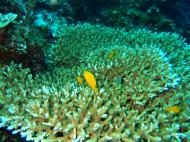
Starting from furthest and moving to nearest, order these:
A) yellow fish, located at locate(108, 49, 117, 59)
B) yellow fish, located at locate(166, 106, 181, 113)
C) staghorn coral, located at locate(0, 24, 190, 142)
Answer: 1. yellow fish, located at locate(108, 49, 117, 59)
2. yellow fish, located at locate(166, 106, 181, 113)
3. staghorn coral, located at locate(0, 24, 190, 142)

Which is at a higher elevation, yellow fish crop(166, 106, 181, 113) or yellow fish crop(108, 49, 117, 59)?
yellow fish crop(108, 49, 117, 59)

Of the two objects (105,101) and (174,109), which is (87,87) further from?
(174,109)

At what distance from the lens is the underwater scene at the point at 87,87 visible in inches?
119

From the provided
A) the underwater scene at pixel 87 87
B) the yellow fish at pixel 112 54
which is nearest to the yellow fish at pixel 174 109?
the underwater scene at pixel 87 87

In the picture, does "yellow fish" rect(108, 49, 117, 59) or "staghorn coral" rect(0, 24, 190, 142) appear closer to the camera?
"staghorn coral" rect(0, 24, 190, 142)

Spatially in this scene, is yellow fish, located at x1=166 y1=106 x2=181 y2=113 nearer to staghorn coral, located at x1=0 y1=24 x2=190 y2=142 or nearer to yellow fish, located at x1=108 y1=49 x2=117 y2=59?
staghorn coral, located at x1=0 y1=24 x2=190 y2=142

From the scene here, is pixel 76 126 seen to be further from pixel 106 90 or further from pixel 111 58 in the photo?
pixel 111 58

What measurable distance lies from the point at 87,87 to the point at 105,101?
325mm

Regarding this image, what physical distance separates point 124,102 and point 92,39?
2516mm

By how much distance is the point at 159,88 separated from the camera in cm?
358

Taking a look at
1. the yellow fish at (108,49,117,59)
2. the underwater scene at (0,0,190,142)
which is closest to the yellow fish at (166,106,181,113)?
the underwater scene at (0,0,190,142)

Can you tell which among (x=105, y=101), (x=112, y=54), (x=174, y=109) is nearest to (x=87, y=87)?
(x=105, y=101)

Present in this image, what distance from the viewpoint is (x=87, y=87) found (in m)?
3.42

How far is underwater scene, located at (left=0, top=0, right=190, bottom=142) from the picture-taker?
9.89 feet
